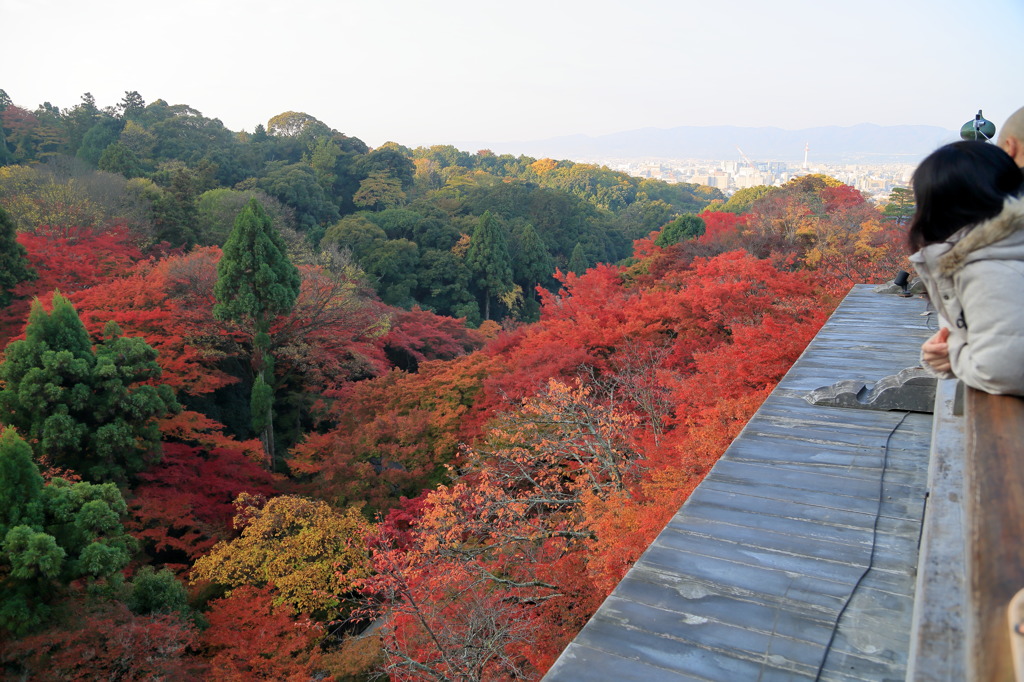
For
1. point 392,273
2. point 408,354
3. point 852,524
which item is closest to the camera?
point 852,524

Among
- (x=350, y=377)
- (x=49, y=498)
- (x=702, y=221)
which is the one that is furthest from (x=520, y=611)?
(x=702, y=221)

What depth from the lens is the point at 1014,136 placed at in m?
1.79

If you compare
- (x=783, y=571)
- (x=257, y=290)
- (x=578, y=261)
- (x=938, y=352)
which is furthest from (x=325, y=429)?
(x=578, y=261)

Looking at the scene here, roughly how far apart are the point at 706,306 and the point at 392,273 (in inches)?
665

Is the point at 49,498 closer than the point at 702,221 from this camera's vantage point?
Yes

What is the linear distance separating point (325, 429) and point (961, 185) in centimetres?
1654

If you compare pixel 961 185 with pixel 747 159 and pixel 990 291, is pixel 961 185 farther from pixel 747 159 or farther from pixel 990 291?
pixel 747 159

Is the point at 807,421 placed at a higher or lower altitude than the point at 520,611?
higher

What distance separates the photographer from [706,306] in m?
12.1

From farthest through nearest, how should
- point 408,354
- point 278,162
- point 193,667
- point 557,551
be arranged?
point 278,162 < point 408,354 < point 193,667 < point 557,551

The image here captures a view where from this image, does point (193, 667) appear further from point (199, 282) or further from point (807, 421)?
point (199, 282)

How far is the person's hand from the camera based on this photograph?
175 cm

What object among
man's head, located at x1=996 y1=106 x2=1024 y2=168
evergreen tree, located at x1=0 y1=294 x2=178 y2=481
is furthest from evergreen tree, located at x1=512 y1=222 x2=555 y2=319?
man's head, located at x1=996 y1=106 x2=1024 y2=168

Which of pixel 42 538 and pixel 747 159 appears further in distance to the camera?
pixel 747 159
